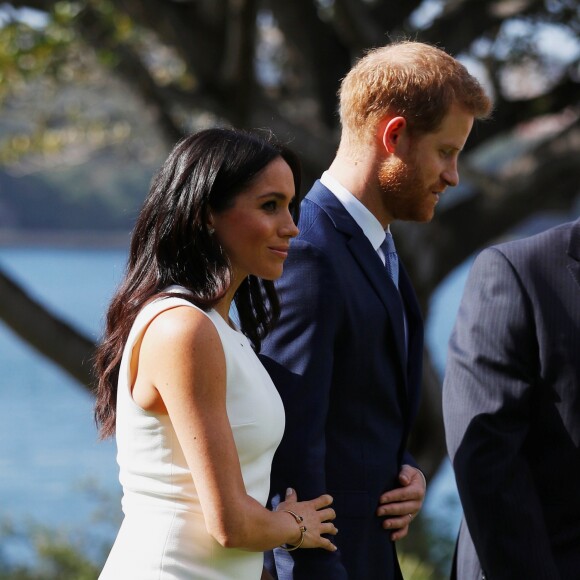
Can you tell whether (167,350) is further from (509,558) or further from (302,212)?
(509,558)

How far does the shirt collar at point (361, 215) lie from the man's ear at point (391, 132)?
6.0 inches

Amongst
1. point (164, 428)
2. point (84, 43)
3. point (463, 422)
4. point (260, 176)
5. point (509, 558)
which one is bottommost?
point (509, 558)

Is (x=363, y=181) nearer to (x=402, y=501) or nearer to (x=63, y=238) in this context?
(x=402, y=501)

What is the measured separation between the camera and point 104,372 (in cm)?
262

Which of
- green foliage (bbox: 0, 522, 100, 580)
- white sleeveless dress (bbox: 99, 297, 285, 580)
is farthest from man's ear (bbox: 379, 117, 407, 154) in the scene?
green foliage (bbox: 0, 522, 100, 580)

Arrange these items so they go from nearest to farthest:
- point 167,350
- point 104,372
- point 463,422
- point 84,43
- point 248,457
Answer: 1. point 167,350
2. point 248,457
3. point 104,372
4. point 463,422
5. point 84,43

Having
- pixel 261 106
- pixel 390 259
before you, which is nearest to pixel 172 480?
pixel 390 259

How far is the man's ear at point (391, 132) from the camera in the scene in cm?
290

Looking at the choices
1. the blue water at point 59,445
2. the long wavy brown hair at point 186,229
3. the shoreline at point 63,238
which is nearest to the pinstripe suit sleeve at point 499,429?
the long wavy brown hair at point 186,229

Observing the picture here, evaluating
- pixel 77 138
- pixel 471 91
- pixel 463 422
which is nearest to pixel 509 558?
pixel 463 422

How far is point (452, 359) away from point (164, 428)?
2.81ft

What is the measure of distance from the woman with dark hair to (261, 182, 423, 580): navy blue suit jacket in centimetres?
12

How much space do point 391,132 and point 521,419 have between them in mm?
772

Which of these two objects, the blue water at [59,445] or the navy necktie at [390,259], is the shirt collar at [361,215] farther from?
the blue water at [59,445]
